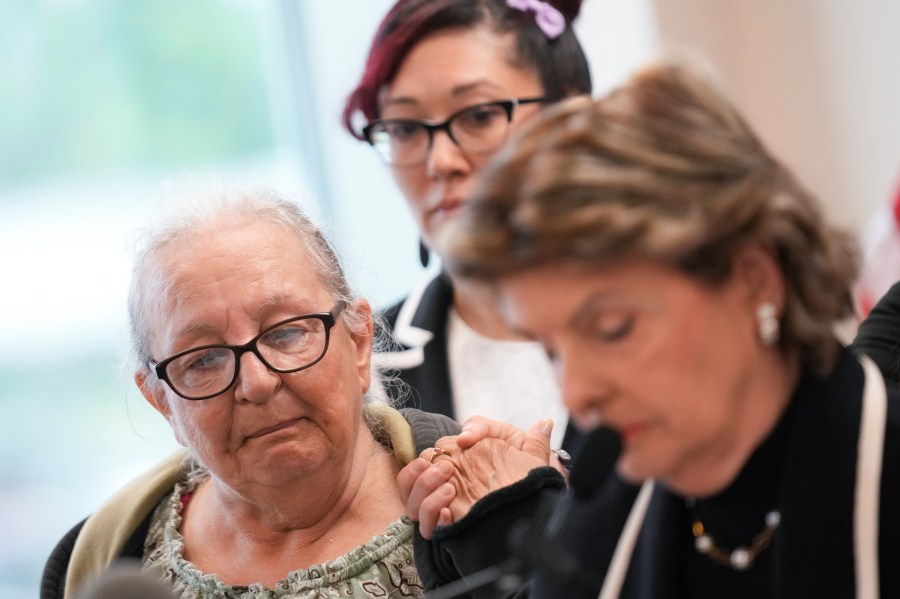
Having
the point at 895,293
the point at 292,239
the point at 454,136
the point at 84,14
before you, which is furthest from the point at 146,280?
the point at 84,14

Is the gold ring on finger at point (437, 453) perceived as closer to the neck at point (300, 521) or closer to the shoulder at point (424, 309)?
the neck at point (300, 521)

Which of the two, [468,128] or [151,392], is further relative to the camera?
[468,128]

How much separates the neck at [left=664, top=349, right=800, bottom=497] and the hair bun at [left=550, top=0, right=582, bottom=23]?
4.36ft

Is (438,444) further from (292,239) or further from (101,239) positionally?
(101,239)

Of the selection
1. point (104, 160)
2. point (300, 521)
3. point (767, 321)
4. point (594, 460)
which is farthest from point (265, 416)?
point (104, 160)

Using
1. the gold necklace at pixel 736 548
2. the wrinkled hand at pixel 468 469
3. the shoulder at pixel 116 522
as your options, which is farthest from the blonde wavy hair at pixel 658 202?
the shoulder at pixel 116 522

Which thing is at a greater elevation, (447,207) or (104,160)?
(447,207)

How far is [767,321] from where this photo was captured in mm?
957

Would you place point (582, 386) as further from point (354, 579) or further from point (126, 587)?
point (354, 579)

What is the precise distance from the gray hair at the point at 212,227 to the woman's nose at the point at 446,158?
1.43ft

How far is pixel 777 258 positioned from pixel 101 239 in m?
3.01

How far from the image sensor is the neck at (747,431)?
98cm

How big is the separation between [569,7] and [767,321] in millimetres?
1382

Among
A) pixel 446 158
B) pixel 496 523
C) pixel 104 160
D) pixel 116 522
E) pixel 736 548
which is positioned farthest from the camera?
pixel 104 160
